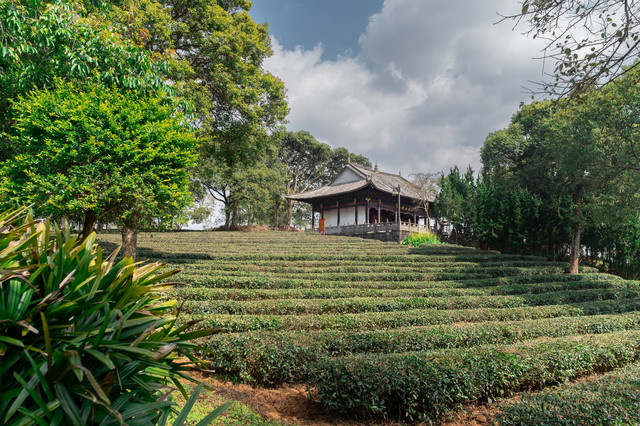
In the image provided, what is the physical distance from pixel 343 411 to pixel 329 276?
813 centimetres

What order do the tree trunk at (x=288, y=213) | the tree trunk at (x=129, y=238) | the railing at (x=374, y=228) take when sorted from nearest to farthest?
the tree trunk at (x=129, y=238)
the railing at (x=374, y=228)
the tree trunk at (x=288, y=213)

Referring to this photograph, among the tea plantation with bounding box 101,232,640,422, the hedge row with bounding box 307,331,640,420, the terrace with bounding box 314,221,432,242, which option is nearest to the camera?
the hedge row with bounding box 307,331,640,420

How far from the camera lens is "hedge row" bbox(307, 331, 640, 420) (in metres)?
3.90

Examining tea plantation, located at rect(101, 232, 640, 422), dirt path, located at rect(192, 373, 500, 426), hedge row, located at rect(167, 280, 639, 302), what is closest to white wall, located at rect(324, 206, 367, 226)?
tea plantation, located at rect(101, 232, 640, 422)

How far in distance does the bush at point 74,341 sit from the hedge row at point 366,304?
19.4 ft

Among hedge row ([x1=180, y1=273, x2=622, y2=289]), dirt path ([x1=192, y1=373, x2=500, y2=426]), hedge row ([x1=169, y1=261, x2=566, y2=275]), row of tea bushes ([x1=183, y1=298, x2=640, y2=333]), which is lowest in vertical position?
dirt path ([x1=192, y1=373, x2=500, y2=426])

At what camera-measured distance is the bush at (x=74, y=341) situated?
120cm

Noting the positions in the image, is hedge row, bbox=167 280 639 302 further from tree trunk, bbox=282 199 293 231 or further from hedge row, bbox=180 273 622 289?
tree trunk, bbox=282 199 293 231

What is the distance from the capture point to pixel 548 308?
9.15 metres

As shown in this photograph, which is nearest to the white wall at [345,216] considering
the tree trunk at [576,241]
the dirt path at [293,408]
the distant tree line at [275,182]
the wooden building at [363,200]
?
the wooden building at [363,200]

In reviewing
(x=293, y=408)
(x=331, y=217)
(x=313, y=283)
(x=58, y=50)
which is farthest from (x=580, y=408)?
(x=331, y=217)

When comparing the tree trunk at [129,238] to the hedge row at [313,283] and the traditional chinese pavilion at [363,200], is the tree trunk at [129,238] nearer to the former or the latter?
the hedge row at [313,283]

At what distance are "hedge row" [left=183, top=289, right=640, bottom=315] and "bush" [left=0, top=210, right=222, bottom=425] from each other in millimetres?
5920

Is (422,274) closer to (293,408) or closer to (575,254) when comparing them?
(575,254)
